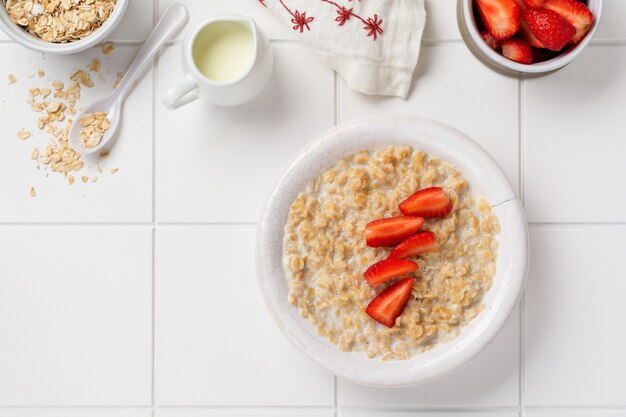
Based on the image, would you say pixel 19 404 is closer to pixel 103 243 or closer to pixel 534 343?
pixel 103 243

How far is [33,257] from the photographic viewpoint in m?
1.00

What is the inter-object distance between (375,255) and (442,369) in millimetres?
171

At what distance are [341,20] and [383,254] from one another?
0.32m

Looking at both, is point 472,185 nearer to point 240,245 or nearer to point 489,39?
point 489,39

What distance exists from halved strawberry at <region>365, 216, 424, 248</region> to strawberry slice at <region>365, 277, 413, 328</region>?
0.06m

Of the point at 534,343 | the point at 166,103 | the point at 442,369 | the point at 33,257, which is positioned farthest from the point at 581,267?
the point at 33,257

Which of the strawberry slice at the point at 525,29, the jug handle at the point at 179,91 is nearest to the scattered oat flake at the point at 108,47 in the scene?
the jug handle at the point at 179,91

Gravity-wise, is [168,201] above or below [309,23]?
below

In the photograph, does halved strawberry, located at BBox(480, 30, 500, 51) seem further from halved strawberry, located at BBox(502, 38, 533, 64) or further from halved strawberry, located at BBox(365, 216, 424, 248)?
halved strawberry, located at BBox(365, 216, 424, 248)

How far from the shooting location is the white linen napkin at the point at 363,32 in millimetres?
927

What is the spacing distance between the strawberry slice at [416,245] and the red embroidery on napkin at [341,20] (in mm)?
274

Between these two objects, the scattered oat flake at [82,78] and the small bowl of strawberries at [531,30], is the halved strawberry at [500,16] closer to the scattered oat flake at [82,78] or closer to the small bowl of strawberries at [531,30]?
the small bowl of strawberries at [531,30]

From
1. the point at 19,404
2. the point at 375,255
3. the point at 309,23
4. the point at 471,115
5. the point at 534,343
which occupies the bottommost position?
the point at 19,404

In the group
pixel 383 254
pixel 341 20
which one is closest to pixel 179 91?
pixel 341 20
